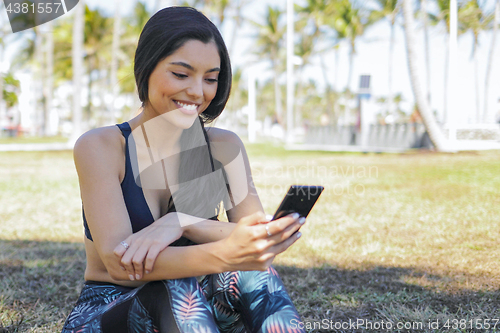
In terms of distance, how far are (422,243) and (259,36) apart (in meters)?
38.9

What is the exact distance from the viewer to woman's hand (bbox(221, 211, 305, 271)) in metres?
1.18

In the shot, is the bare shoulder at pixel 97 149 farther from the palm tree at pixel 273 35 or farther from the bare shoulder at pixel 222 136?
the palm tree at pixel 273 35

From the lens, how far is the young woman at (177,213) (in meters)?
1.37

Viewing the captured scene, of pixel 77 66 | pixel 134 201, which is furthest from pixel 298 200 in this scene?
pixel 77 66

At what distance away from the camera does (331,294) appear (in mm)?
2812

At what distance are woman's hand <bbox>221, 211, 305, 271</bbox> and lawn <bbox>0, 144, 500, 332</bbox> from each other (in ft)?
3.97

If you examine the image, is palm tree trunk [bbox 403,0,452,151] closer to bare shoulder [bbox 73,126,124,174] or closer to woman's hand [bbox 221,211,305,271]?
bare shoulder [bbox 73,126,124,174]

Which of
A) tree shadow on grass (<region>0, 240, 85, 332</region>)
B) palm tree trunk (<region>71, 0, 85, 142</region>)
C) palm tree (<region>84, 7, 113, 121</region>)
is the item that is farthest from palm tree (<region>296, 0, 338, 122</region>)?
tree shadow on grass (<region>0, 240, 85, 332</region>)

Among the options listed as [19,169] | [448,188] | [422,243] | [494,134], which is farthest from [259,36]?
[422,243]

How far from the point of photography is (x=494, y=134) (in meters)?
12.8

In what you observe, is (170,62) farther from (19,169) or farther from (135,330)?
(19,169)

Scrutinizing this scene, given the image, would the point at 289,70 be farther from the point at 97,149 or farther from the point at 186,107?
the point at 97,149

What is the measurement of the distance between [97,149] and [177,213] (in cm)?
36

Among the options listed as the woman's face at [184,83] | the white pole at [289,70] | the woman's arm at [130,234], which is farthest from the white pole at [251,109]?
the woman's arm at [130,234]
